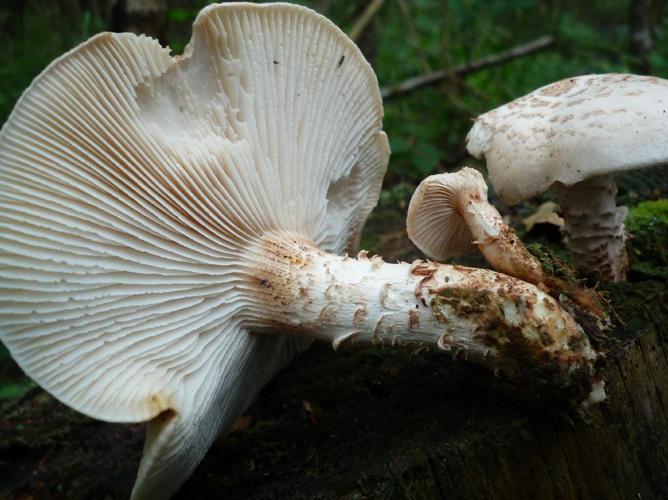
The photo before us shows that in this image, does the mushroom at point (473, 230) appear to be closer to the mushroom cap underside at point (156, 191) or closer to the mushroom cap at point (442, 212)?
the mushroom cap at point (442, 212)

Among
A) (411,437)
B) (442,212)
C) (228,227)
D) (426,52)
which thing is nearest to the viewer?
(411,437)

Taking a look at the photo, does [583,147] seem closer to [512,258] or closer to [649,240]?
[512,258]

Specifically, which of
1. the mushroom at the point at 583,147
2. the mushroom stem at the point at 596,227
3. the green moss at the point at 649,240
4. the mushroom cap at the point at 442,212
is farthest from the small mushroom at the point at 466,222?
the green moss at the point at 649,240

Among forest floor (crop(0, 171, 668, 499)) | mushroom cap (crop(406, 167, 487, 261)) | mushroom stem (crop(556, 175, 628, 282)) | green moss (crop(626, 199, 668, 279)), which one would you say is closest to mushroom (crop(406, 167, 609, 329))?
mushroom cap (crop(406, 167, 487, 261))

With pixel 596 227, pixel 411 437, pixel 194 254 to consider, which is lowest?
pixel 411 437

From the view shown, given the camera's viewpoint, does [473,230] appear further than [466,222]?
No

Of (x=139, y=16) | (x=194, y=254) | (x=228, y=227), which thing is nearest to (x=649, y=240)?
(x=228, y=227)
